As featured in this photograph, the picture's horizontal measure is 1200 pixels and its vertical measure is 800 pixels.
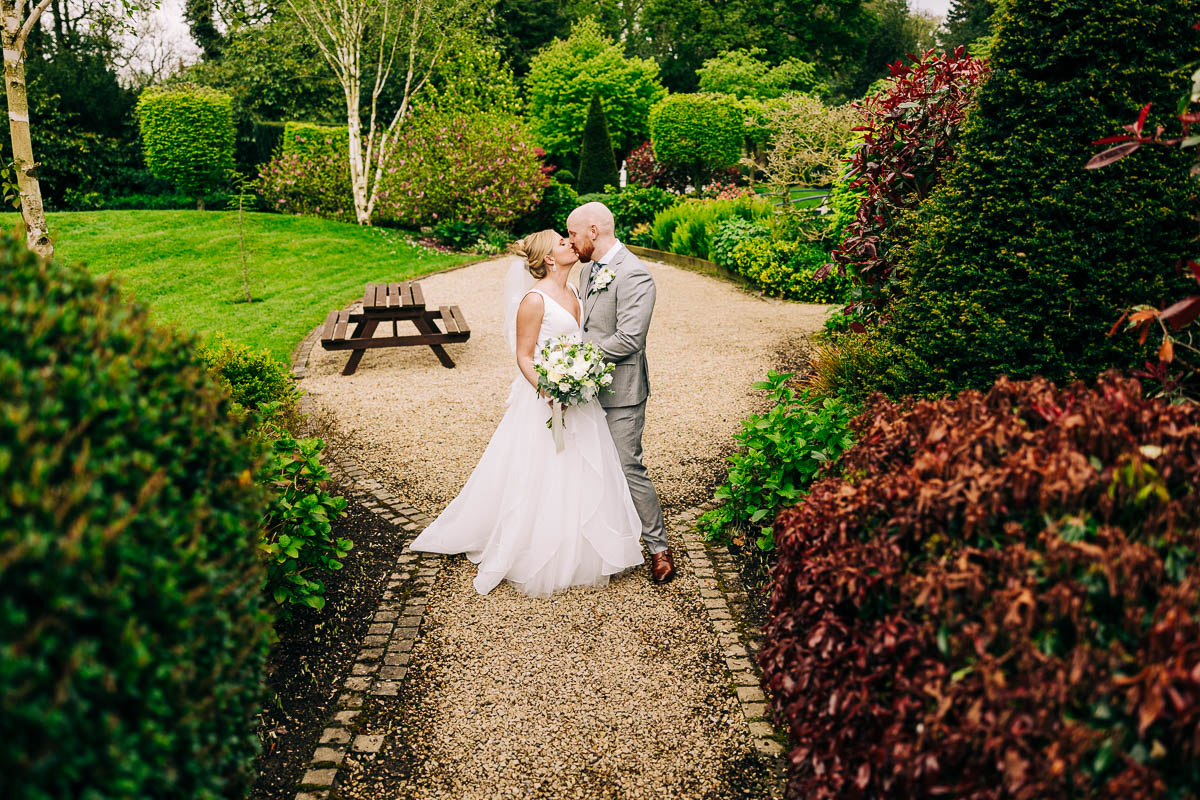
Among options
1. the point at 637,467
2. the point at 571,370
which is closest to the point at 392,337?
the point at 637,467

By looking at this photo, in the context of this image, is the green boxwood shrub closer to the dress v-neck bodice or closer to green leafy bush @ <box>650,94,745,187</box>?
the dress v-neck bodice

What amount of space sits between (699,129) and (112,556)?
22448 mm

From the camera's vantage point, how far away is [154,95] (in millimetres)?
19297

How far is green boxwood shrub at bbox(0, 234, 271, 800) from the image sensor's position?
4.43 feet

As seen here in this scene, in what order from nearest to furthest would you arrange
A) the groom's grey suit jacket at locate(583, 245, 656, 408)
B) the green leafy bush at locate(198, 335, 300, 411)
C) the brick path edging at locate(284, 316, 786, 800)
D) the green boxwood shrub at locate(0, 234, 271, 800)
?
the green boxwood shrub at locate(0, 234, 271, 800) → the brick path edging at locate(284, 316, 786, 800) → the groom's grey suit jacket at locate(583, 245, 656, 408) → the green leafy bush at locate(198, 335, 300, 411)

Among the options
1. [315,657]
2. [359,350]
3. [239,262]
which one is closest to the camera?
[315,657]

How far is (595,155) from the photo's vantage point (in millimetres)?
23328

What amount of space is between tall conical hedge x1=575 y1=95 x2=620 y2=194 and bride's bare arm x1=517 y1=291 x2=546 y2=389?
65.2 ft

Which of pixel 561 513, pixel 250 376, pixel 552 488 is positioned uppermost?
pixel 250 376

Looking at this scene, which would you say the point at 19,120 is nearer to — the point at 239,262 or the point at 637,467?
the point at 637,467

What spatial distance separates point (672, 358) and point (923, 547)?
7226 mm

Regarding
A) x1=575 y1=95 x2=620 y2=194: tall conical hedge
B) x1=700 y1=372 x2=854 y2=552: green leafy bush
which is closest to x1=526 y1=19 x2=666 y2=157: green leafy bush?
x1=575 y1=95 x2=620 y2=194: tall conical hedge

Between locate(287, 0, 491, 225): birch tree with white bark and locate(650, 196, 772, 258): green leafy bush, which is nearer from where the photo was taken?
locate(650, 196, 772, 258): green leafy bush

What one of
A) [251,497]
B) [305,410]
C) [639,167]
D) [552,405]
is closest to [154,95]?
[639,167]
